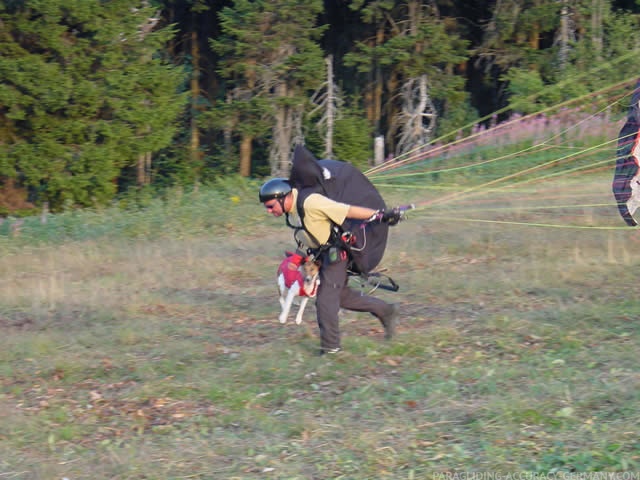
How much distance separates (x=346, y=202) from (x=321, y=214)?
1.20 ft

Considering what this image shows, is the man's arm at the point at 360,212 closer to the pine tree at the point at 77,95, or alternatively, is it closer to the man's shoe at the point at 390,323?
the man's shoe at the point at 390,323

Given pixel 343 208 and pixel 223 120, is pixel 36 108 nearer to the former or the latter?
pixel 223 120

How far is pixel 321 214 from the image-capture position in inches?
261

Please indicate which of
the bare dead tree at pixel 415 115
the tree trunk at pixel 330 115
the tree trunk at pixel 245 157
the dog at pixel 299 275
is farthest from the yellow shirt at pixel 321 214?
the bare dead tree at pixel 415 115

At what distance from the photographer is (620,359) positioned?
21.7 feet

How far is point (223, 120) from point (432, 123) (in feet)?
16.4

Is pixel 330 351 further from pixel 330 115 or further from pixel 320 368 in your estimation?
pixel 330 115

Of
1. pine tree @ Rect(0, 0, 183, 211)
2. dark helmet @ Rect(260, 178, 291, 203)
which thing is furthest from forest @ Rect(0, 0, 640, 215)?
dark helmet @ Rect(260, 178, 291, 203)

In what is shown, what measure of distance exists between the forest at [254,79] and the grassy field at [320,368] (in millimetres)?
4511

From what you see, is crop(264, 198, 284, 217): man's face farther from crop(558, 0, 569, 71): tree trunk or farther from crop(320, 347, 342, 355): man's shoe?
crop(558, 0, 569, 71): tree trunk

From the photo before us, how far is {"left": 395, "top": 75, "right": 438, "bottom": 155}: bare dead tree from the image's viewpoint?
1956 centimetres

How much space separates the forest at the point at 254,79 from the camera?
15211 mm

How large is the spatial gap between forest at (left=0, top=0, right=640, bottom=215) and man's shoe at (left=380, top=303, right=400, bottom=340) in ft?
27.4

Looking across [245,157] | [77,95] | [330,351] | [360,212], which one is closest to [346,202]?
[360,212]
